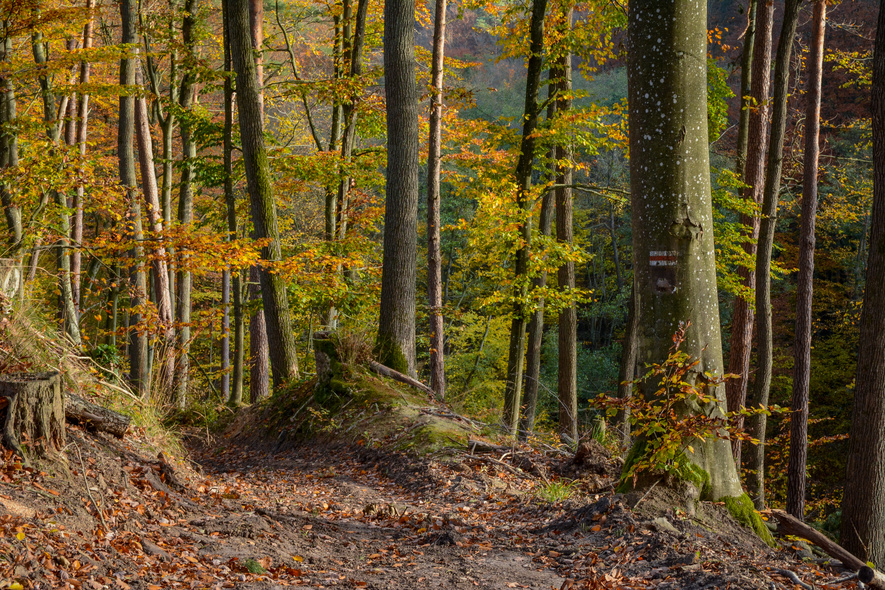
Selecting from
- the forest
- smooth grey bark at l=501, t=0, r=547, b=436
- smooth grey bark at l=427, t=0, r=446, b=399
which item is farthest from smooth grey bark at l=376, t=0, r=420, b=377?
smooth grey bark at l=427, t=0, r=446, b=399

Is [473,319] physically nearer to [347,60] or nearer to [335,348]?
[347,60]

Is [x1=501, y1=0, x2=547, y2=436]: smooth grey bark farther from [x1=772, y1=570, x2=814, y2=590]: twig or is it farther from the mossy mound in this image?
[x1=772, y1=570, x2=814, y2=590]: twig

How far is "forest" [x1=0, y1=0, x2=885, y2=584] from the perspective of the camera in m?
3.92

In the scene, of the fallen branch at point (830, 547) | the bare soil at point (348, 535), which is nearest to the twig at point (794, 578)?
the bare soil at point (348, 535)

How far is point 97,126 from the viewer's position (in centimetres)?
1656

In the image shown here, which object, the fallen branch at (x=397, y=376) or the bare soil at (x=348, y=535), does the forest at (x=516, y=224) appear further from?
the bare soil at (x=348, y=535)

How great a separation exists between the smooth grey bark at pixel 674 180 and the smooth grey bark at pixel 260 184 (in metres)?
5.78

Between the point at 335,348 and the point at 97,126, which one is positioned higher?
the point at 97,126

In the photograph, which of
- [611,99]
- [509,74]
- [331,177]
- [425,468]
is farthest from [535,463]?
[509,74]

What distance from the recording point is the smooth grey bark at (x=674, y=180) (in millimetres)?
3840

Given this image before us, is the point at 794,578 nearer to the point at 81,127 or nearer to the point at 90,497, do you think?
the point at 90,497

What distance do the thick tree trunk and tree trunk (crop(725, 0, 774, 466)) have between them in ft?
3.01

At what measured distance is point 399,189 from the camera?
8055 mm

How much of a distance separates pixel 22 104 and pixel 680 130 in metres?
17.5
